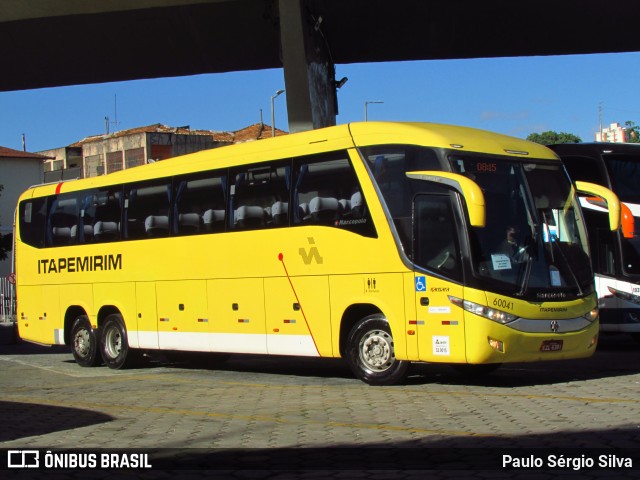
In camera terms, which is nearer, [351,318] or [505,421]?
[505,421]

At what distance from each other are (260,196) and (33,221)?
25.2ft

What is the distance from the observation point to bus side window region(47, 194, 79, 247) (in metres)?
19.4

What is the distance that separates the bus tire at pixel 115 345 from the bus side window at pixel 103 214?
1.59 meters

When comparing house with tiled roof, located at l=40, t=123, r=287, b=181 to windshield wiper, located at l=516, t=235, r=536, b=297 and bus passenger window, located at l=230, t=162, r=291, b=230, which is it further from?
windshield wiper, located at l=516, t=235, r=536, b=297

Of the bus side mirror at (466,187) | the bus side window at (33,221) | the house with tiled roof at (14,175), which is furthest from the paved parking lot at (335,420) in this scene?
the house with tiled roof at (14,175)

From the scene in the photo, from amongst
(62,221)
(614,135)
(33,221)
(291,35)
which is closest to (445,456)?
(62,221)

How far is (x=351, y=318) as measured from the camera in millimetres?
13992

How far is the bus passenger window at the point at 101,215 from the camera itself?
18250mm

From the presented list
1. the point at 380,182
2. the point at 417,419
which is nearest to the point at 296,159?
the point at 380,182

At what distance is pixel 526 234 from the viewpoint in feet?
41.2

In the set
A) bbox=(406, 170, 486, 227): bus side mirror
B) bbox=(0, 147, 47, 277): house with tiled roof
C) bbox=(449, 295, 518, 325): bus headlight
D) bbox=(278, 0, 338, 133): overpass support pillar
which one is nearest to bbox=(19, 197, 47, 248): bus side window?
bbox=(278, 0, 338, 133): overpass support pillar

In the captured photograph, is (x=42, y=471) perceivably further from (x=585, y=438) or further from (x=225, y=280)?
(x=225, y=280)

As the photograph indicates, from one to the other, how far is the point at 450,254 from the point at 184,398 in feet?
12.9

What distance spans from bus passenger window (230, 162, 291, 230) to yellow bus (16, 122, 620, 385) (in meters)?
0.03
